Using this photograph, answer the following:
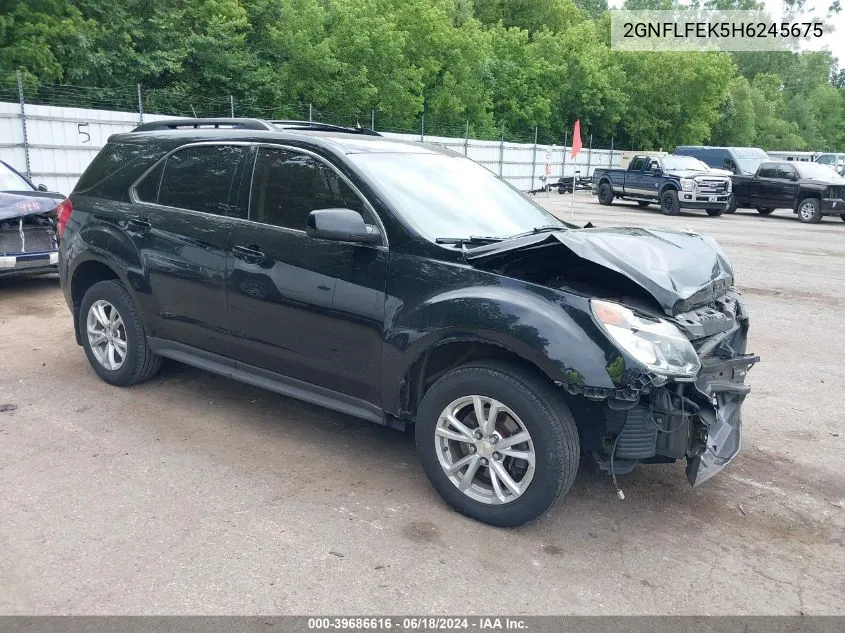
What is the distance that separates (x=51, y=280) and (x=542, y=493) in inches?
336

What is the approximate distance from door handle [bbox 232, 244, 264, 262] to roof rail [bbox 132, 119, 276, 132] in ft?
2.79

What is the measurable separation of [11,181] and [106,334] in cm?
509

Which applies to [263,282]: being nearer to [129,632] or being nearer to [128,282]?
[128,282]

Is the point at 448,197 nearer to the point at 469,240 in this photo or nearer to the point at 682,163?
the point at 469,240

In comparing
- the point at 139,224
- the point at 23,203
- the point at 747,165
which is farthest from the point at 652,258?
the point at 747,165

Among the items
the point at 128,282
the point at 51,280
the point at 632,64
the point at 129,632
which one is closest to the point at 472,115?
the point at 632,64

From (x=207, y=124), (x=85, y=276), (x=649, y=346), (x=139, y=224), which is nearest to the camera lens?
(x=649, y=346)

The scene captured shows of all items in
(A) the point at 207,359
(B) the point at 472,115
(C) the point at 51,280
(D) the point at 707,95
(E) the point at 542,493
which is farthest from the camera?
(D) the point at 707,95

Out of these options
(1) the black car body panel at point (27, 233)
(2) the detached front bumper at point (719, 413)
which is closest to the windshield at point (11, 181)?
(1) the black car body panel at point (27, 233)

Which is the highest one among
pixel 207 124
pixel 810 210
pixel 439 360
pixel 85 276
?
pixel 207 124

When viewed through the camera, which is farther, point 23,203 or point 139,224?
point 23,203

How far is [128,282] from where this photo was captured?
17.4 feet

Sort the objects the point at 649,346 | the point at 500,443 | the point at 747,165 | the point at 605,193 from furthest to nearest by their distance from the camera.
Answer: the point at 605,193
the point at 747,165
the point at 500,443
the point at 649,346

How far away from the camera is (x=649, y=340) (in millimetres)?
3482
